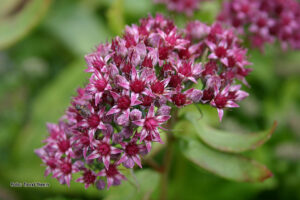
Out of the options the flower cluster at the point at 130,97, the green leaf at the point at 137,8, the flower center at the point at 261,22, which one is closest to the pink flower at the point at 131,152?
the flower cluster at the point at 130,97

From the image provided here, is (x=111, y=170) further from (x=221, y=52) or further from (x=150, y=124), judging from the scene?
(x=221, y=52)

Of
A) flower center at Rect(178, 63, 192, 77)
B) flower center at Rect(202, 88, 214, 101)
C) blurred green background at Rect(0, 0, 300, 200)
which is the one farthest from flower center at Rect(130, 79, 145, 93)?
blurred green background at Rect(0, 0, 300, 200)

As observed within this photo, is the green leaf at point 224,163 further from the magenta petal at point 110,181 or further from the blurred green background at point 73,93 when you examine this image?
the magenta petal at point 110,181

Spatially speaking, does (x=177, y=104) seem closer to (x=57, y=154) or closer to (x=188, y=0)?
(x=57, y=154)

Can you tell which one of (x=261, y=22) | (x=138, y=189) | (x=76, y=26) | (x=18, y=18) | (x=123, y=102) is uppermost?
(x=18, y=18)

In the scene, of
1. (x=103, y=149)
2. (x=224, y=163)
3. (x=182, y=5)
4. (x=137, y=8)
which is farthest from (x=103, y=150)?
(x=137, y=8)

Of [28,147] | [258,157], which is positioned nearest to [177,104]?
[258,157]
